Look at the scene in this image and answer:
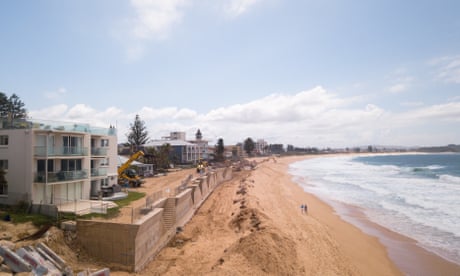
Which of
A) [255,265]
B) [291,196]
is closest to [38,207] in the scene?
[255,265]

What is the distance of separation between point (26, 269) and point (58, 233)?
3.91m

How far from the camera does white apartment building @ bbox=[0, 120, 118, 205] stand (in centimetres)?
1869

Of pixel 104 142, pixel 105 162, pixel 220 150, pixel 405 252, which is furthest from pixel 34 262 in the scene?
pixel 220 150

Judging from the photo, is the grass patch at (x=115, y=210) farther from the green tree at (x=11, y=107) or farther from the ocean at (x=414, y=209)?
the green tree at (x=11, y=107)

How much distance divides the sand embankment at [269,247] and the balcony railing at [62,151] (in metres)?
9.62

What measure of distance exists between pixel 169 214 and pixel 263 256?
24.9 ft

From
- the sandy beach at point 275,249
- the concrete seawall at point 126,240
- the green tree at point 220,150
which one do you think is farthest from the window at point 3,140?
the green tree at point 220,150

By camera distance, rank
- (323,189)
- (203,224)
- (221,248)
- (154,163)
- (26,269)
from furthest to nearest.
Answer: (154,163) → (323,189) → (203,224) → (221,248) → (26,269)

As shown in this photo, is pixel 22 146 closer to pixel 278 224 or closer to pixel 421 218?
pixel 278 224

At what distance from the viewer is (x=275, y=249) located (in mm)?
15023

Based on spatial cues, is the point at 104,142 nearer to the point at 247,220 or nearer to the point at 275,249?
the point at 247,220

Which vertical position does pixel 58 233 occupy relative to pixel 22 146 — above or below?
below

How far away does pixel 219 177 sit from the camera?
43062 mm

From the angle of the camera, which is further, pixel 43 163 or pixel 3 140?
pixel 3 140
